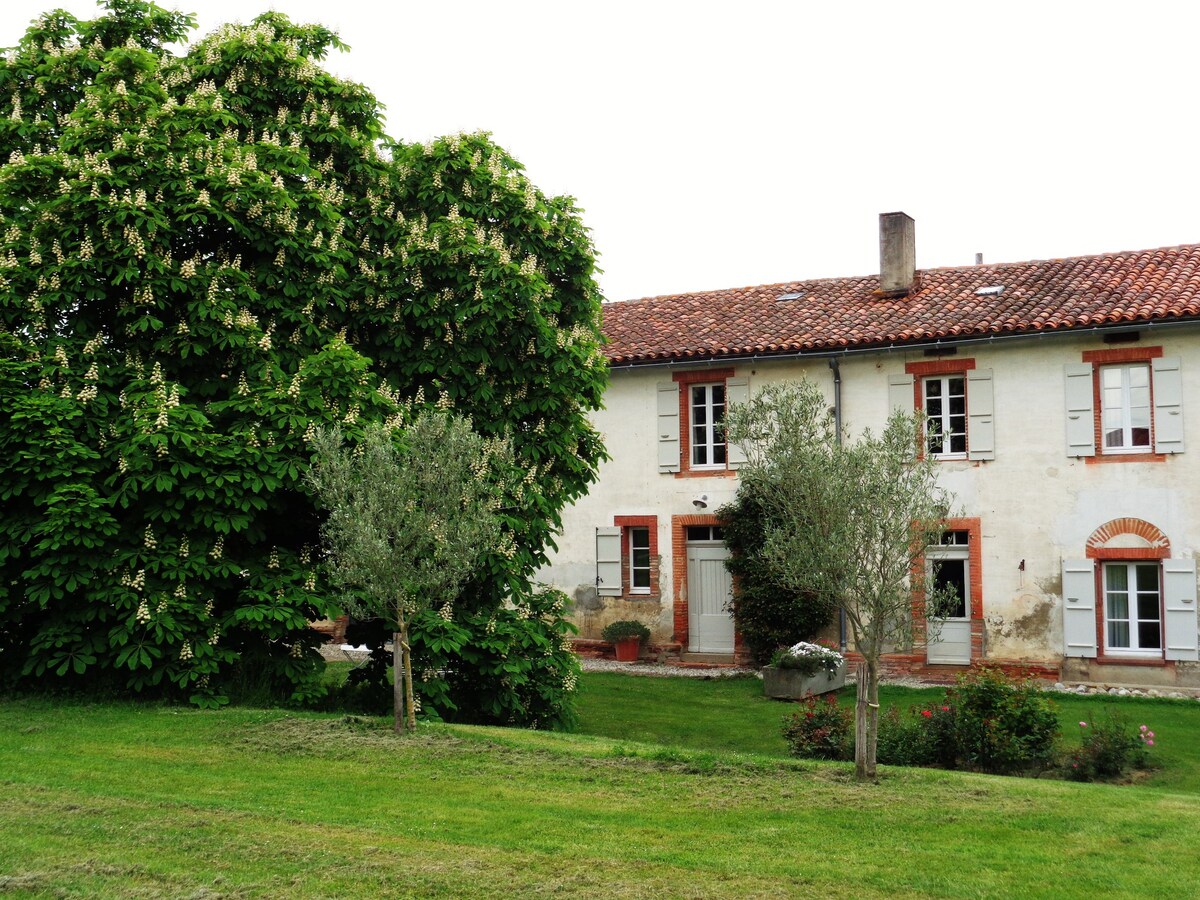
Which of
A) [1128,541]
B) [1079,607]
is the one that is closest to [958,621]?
[1079,607]

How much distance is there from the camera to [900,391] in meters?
21.6

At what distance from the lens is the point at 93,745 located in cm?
1119

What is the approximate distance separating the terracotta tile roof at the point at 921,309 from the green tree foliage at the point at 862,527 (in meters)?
10.4

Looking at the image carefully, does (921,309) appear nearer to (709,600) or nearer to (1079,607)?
(1079,607)

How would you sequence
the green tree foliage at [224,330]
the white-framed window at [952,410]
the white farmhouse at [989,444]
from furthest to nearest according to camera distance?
the white-framed window at [952,410]
the white farmhouse at [989,444]
the green tree foliage at [224,330]

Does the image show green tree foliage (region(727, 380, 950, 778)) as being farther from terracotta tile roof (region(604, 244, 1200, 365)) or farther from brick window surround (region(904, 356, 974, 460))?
brick window surround (region(904, 356, 974, 460))

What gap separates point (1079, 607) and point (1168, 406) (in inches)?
141

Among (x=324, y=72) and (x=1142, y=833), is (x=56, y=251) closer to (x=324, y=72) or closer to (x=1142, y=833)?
(x=324, y=72)

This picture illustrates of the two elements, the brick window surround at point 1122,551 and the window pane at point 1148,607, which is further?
the window pane at point 1148,607

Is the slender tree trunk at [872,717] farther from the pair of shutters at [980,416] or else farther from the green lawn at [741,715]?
the pair of shutters at [980,416]

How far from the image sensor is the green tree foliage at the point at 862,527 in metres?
9.61

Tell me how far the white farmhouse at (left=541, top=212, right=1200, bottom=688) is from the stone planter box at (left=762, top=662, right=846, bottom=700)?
2.70 m

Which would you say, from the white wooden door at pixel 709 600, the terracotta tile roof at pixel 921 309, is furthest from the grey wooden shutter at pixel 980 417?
the white wooden door at pixel 709 600

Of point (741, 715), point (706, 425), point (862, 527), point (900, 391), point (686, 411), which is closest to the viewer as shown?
point (862, 527)
